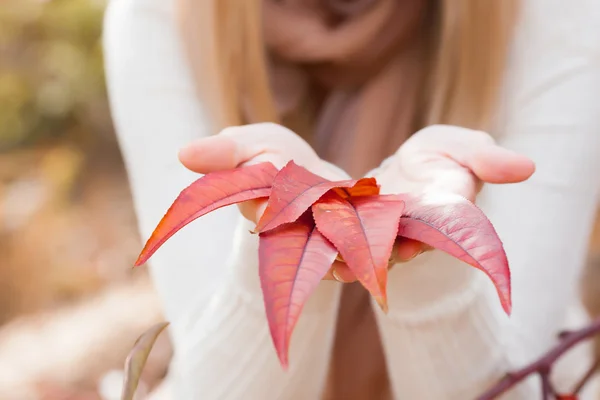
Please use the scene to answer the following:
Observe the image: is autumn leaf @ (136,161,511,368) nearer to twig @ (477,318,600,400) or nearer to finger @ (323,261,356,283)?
finger @ (323,261,356,283)

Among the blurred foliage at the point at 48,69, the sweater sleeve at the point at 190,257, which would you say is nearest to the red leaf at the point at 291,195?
the sweater sleeve at the point at 190,257

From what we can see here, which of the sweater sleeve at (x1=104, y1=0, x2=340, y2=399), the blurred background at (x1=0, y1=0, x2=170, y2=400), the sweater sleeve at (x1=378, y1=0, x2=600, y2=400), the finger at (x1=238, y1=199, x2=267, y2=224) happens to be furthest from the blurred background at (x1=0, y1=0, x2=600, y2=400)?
the finger at (x1=238, y1=199, x2=267, y2=224)

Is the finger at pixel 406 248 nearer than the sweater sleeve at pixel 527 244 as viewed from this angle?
Yes

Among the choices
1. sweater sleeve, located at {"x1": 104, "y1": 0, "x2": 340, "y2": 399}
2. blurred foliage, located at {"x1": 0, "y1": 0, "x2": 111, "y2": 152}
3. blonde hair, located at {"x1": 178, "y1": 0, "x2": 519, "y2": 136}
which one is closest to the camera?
sweater sleeve, located at {"x1": 104, "y1": 0, "x2": 340, "y2": 399}

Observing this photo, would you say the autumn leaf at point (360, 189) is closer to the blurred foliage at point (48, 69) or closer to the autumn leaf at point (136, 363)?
the autumn leaf at point (136, 363)

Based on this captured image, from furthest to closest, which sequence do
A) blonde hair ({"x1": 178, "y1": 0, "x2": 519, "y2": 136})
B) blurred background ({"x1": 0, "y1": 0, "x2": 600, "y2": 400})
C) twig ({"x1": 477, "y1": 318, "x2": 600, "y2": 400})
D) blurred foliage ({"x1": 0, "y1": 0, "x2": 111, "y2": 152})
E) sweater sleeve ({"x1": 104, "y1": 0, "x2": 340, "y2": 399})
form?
blurred foliage ({"x1": 0, "y1": 0, "x2": 111, "y2": 152}) < blurred background ({"x1": 0, "y1": 0, "x2": 600, "y2": 400}) < blonde hair ({"x1": 178, "y1": 0, "x2": 519, "y2": 136}) < sweater sleeve ({"x1": 104, "y1": 0, "x2": 340, "y2": 399}) < twig ({"x1": 477, "y1": 318, "x2": 600, "y2": 400})

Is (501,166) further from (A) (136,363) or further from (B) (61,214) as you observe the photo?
(B) (61,214)

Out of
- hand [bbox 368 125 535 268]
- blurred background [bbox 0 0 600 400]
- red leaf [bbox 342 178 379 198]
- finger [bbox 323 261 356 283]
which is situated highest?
red leaf [bbox 342 178 379 198]
